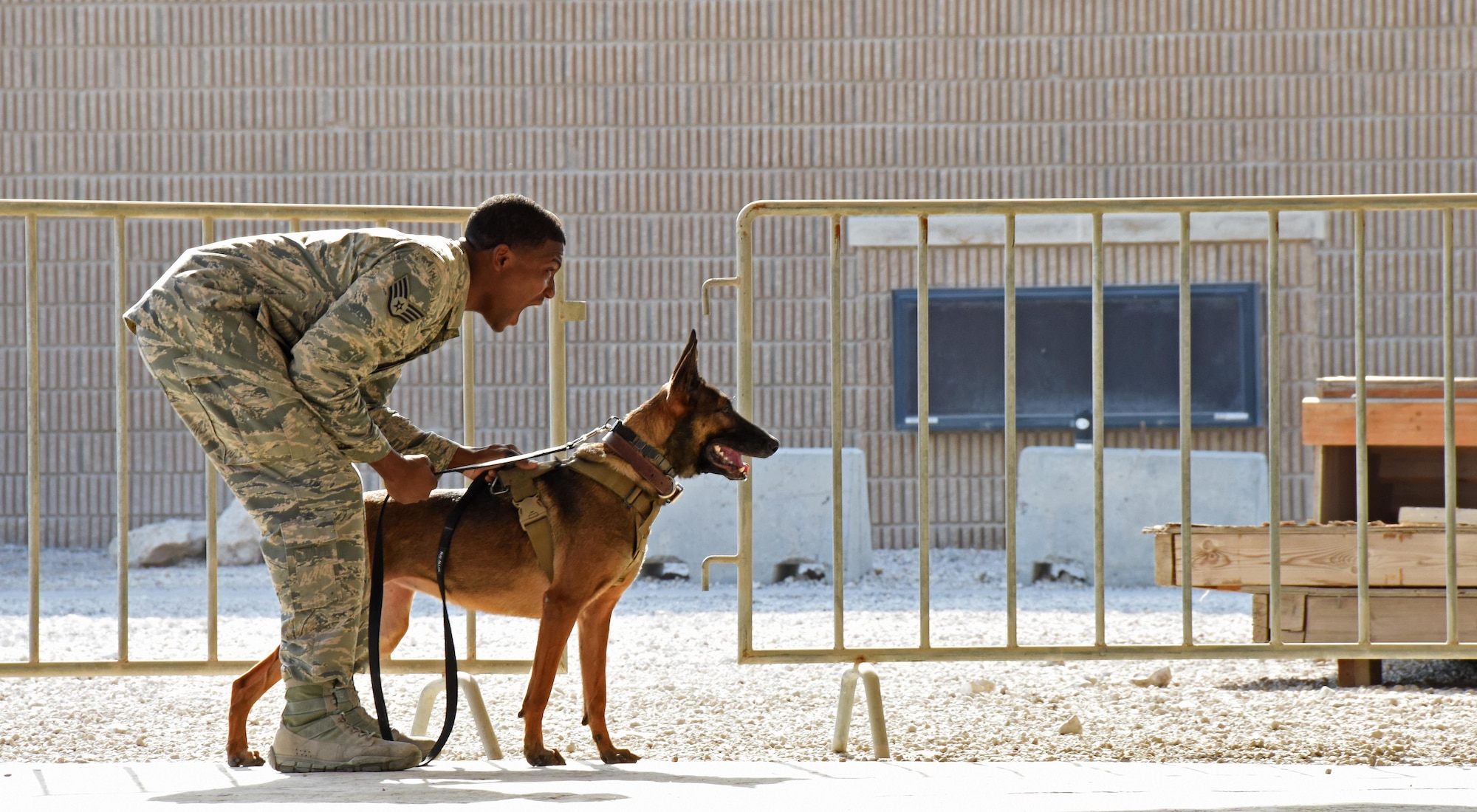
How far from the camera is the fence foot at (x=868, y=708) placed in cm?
357

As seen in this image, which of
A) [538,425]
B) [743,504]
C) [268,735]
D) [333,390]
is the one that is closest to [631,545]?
[743,504]

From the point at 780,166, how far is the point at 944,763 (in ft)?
22.7

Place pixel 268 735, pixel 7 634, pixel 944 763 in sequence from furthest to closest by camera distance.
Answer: pixel 7 634 < pixel 268 735 < pixel 944 763

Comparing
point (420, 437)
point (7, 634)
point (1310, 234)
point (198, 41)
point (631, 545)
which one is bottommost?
point (7, 634)

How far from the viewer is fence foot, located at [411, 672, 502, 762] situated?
11.8 feet

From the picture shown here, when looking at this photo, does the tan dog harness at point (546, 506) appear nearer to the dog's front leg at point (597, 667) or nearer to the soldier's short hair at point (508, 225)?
the dog's front leg at point (597, 667)

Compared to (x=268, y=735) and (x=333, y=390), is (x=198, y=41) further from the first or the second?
(x=333, y=390)

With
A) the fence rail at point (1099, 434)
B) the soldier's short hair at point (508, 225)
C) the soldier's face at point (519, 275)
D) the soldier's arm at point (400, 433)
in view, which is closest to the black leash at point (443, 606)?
the soldier's arm at point (400, 433)

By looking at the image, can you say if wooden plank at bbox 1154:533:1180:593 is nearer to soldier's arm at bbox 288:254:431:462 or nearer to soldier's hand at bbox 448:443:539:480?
soldier's hand at bbox 448:443:539:480

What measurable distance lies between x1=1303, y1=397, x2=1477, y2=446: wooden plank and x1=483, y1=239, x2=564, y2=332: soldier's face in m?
3.49

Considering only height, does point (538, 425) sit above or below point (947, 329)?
below

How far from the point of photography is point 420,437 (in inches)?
128

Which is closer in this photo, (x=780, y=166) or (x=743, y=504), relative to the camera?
(x=743, y=504)

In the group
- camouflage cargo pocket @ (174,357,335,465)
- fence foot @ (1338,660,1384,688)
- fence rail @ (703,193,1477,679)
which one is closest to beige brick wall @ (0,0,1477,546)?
fence foot @ (1338,660,1384,688)
